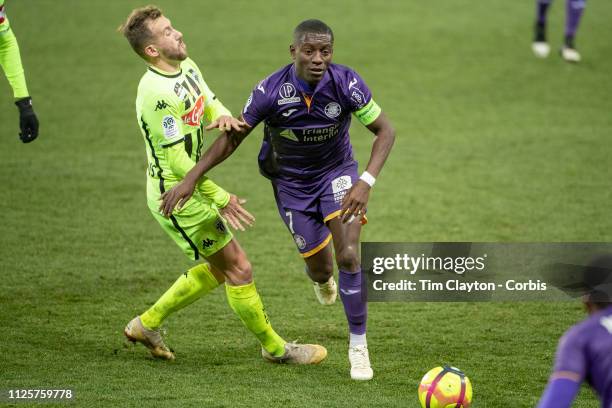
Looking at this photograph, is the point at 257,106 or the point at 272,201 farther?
the point at 272,201

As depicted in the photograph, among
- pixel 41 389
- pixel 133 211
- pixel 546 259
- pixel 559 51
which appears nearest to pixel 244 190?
pixel 133 211

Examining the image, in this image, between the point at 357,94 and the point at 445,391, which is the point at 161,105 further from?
the point at 445,391

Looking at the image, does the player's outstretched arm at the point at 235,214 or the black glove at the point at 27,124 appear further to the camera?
the black glove at the point at 27,124

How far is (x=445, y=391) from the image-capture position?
222 inches

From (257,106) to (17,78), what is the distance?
2487mm

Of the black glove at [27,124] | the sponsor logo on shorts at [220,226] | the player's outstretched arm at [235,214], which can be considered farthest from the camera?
the black glove at [27,124]

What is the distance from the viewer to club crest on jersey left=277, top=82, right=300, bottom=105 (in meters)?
6.55

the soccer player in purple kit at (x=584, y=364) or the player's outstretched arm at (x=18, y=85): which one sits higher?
the soccer player in purple kit at (x=584, y=364)

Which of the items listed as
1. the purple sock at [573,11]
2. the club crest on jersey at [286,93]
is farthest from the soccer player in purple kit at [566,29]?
the club crest on jersey at [286,93]

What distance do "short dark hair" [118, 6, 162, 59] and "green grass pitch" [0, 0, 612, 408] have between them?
225 centimetres

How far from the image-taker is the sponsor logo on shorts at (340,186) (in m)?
6.89

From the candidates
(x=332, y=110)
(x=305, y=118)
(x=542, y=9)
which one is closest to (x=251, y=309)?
(x=305, y=118)

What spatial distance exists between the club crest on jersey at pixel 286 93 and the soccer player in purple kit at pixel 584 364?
3189mm

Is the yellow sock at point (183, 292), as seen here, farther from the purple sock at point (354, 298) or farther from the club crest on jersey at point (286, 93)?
the club crest on jersey at point (286, 93)
